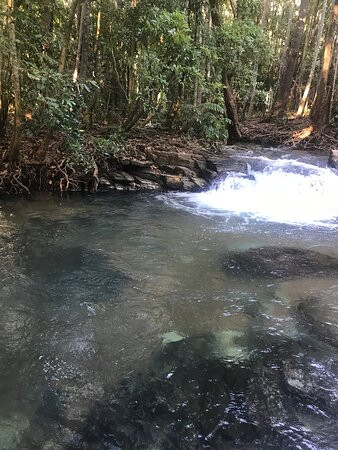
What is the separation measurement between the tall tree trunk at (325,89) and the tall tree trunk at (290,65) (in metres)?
2.07

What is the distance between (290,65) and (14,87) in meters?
12.8

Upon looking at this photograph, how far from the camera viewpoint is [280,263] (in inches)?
245

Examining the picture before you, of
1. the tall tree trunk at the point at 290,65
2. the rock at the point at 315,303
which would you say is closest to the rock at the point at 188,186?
the rock at the point at 315,303

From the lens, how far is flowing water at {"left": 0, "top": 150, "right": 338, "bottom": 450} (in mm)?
3156

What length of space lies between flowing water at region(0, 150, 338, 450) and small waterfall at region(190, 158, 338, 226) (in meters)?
1.49

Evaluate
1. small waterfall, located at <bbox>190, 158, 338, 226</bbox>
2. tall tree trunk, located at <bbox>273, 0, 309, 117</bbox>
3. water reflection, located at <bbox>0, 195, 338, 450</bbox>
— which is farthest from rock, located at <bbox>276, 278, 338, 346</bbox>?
tall tree trunk, located at <bbox>273, 0, 309, 117</bbox>

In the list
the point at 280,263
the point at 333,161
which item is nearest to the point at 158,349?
the point at 280,263

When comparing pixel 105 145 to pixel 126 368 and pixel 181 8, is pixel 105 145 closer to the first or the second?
pixel 181 8

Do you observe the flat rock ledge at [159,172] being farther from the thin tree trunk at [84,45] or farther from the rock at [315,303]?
the rock at [315,303]

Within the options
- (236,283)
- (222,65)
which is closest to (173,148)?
(222,65)

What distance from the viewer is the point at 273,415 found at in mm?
3271

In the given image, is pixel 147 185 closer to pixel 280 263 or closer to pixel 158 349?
pixel 280 263

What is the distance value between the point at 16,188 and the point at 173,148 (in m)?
4.44

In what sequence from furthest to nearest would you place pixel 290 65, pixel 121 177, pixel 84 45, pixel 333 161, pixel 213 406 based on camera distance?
pixel 290 65
pixel 333 161
pixel 121 177
pixel 84 45
pixel 213 406
